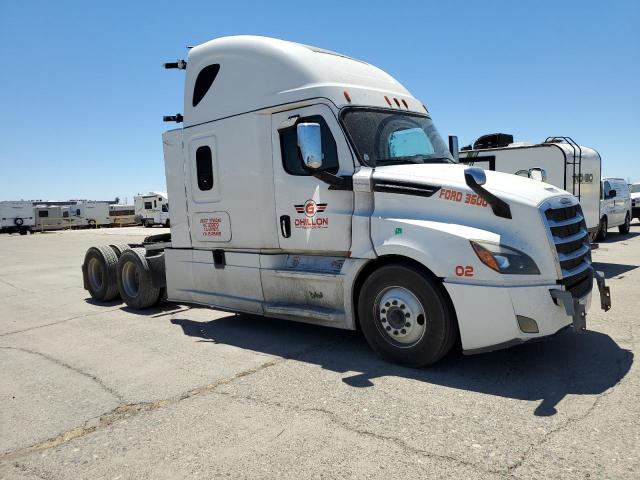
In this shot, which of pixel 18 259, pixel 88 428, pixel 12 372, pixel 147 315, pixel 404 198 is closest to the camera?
pixel 88 428

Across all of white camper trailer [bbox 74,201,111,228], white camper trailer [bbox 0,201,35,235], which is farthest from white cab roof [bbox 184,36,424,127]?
white camper trailer [bbox 74,201,111,228]

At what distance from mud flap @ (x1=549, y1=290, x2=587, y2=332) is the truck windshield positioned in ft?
6.69

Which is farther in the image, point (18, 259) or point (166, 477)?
point (18, 259)

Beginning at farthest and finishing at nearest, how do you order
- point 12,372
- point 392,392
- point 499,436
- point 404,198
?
1. point 12,372
2. point 404,198
3. point 392,392
4. point 499,436

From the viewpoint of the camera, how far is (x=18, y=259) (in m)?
18.8

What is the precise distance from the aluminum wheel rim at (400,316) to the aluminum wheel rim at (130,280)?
496 centimetres

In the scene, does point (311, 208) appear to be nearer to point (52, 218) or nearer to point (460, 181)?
point (460, 181)

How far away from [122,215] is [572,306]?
186 feet

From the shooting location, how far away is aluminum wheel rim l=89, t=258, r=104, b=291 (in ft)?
29.9

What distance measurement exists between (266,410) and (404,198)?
89.2 inches

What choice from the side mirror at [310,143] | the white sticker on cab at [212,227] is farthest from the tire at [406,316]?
the white sticker on cab at [212,227]

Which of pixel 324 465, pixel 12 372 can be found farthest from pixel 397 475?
pixel 12 372

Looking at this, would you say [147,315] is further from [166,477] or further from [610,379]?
[610,379]

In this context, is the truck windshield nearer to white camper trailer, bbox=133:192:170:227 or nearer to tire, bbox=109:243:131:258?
tire, bbox=109:243:131:258
